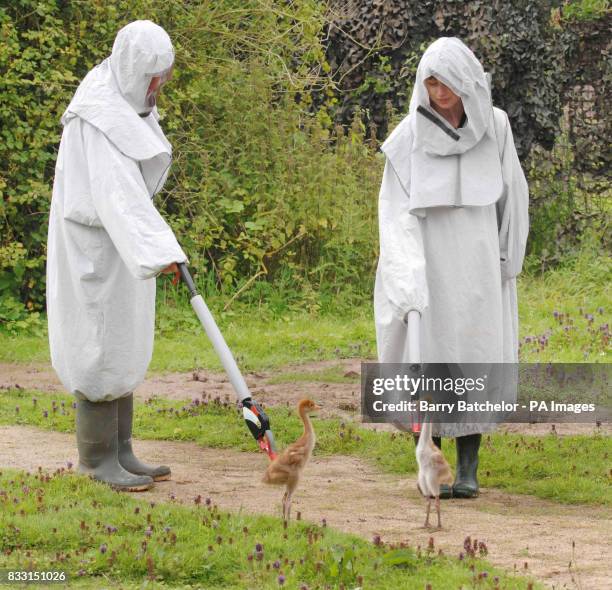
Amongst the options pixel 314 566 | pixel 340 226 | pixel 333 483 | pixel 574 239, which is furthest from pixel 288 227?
pixel 314 566

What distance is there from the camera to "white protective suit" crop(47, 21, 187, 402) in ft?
20.0

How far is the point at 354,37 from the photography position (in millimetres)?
14281

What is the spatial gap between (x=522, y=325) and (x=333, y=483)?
14.2ft

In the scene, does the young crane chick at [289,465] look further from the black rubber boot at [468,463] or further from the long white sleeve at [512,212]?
the long white sleeve at [512,212]

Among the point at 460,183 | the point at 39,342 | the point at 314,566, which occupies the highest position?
the point at 460,183

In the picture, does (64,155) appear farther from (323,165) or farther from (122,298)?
(323,165)

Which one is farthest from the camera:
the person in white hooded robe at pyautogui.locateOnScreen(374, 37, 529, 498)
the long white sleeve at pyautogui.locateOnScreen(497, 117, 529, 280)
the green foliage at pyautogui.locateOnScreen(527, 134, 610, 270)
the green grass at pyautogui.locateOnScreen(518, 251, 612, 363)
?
the green foliage at pyautogui.locateOnScreen(527, 134, 610, 270)

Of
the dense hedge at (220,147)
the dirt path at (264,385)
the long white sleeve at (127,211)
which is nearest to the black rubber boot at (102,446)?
the long white sleeve at (127,211)

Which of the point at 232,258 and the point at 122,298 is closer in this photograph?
the point at 122,298

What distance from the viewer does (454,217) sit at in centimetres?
631

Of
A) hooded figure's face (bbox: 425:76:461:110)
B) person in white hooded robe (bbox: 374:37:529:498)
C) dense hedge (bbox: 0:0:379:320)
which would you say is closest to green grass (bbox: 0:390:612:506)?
person in white hooded robe (bbox: 374:37:529:498)

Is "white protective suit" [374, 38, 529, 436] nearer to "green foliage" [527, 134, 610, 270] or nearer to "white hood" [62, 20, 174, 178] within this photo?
"white hood" [62, 20, 174, 178]

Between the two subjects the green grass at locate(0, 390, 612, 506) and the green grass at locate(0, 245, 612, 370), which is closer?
the green grass at locate(0, 390, 612, 506)

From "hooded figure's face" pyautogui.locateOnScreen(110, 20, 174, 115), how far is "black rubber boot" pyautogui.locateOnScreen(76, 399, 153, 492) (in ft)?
4.82
